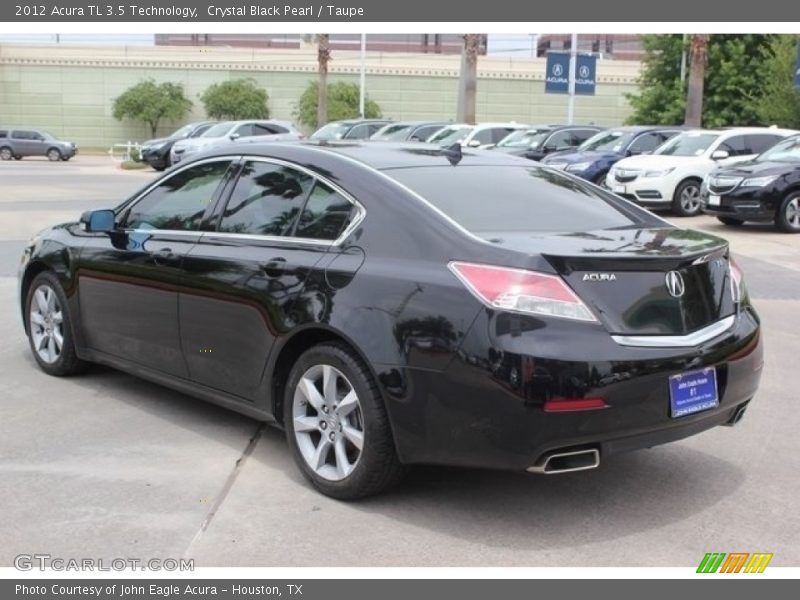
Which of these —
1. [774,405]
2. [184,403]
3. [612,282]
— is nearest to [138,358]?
[184,403]

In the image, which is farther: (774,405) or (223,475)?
(774,405)

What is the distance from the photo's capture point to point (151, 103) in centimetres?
5738

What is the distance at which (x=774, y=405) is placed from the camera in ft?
19.8

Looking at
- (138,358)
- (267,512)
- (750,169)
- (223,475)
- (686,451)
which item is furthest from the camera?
(750,169)

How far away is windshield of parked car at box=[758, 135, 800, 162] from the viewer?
1554 centimetres

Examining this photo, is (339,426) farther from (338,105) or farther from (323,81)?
(338,105)

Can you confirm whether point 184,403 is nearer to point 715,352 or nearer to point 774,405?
point 715,352

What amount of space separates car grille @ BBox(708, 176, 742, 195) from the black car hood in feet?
0.36

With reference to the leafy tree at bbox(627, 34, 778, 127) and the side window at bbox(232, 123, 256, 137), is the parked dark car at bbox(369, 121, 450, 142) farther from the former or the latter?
the leafy tree at bbox(627, 34, 778, 127)

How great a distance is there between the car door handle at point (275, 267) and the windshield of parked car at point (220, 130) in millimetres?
27811

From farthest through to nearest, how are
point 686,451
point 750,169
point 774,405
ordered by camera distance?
point 750,169 → point 774,405 → point 686,451

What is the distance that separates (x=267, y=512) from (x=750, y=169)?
1320cm

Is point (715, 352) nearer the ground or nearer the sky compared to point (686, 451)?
nearer the sky
